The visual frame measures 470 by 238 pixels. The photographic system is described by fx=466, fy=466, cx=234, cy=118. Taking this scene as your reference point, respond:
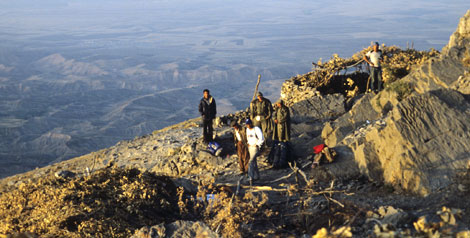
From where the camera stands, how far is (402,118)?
9750 mm

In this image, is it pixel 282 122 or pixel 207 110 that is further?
pixel 207 110

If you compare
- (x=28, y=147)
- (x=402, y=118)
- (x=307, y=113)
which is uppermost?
(x=402, y=118)

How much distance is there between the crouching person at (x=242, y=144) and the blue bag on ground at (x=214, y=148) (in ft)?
8.38

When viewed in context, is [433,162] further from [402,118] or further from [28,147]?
[28,147]

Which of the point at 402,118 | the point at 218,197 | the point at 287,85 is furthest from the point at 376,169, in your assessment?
the point at 287,85

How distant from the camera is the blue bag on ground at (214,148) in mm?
14758

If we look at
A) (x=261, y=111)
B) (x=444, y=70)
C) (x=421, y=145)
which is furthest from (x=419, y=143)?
(x=261, y=111)

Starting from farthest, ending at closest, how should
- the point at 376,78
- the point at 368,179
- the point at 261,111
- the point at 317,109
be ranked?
the point at 317,109, the point at 376,78, the point at 261,111, the point at 368,179

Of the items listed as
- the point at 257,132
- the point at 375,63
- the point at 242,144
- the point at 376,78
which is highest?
the point at 375,63

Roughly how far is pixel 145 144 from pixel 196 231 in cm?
1440

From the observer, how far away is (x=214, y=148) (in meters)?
14.9

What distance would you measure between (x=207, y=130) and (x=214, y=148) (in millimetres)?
790

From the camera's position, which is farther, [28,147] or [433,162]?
[28,147]

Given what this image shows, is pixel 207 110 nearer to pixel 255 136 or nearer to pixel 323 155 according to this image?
pixel 255 136
